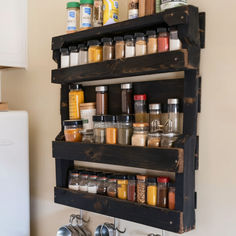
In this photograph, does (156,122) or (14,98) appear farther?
(14,98)

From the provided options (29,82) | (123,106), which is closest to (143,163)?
(123,106)

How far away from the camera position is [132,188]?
1476 millimetres

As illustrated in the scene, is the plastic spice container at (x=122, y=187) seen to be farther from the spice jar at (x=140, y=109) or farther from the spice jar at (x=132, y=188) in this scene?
the spice jar at (x=140, y=109)

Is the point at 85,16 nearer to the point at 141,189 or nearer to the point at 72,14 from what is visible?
the point at 72,14

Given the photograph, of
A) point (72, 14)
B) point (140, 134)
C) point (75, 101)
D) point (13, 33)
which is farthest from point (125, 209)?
point (13, 33)

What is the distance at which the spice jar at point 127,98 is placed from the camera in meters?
1.52

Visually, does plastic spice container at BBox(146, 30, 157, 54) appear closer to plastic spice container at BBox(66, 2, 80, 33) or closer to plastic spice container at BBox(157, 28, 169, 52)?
plastic spice container at BBox(157, 28, 169, 52)

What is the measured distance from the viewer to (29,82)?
7.22 feet

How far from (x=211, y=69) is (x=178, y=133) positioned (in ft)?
0.85

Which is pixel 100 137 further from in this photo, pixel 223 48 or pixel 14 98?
pixel 14 98

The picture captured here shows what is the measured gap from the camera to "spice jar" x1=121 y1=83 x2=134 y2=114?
1524 mm

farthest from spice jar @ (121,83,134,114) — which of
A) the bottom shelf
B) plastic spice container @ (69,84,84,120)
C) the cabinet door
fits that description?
the cabinet door

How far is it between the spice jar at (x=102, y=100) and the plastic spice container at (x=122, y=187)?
11.7 inches

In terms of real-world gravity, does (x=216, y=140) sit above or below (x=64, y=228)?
above
